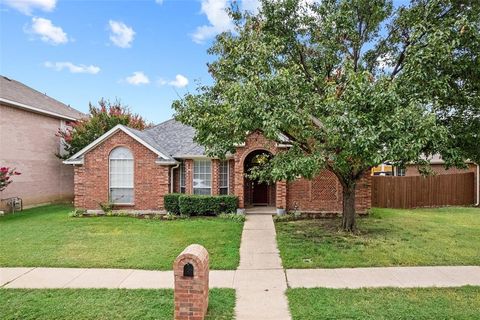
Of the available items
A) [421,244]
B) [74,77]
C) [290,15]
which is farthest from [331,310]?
[74,77]

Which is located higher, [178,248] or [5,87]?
[5,87]

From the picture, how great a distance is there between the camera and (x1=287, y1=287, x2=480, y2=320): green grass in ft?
18.1

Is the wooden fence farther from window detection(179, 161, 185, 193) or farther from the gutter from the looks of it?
the gutter

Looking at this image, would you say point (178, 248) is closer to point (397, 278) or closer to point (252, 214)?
point (397, 278)

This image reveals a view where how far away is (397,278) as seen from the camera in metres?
7.37

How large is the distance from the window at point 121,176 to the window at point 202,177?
119 inches

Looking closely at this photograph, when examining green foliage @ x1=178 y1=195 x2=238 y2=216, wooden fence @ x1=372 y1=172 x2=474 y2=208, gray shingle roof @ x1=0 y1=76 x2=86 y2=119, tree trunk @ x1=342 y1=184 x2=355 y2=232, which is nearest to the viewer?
tree trunk @ x1=342 y1=184 x2=355 y2=232

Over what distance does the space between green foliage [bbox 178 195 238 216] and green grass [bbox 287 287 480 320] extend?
923 centimetres

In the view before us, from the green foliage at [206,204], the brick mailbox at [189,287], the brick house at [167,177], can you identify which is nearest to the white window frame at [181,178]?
the brick house at [167,177]

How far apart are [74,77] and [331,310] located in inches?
735

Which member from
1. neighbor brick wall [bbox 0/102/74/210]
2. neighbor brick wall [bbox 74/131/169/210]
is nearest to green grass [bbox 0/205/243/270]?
neighbor brick wall [bbox 74/131/169/210]

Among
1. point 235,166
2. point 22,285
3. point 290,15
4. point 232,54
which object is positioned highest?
point 290,15

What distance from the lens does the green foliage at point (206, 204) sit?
1568cm

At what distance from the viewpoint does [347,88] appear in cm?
839
